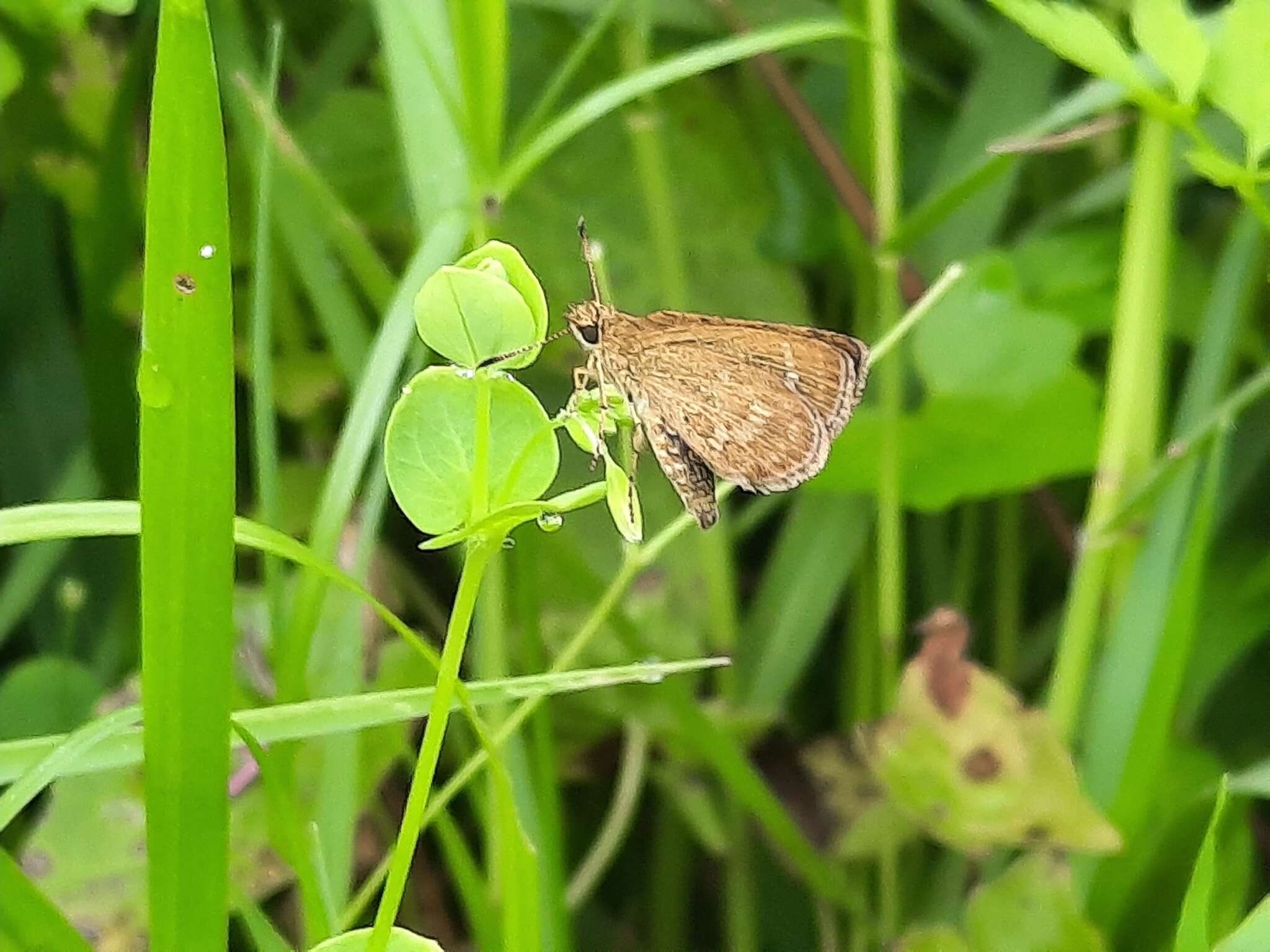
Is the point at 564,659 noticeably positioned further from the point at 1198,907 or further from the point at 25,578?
the point at 25,578

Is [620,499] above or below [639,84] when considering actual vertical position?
below

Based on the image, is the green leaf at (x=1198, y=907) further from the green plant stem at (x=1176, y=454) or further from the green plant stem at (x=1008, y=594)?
the green plant stem at (x=1008, y=594)

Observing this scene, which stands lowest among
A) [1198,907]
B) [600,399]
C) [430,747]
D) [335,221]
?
[1198,907]

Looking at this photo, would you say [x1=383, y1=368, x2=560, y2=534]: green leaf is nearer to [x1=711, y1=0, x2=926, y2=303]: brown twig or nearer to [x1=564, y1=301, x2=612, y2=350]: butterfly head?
[x1=564, y1=301, x2=612, y2=350]: butterfly head

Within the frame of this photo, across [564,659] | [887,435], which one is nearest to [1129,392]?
[887,435]

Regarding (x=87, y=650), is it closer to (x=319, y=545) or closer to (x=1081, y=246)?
(x=319, y=545)
